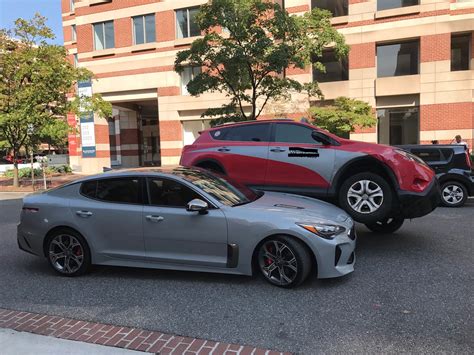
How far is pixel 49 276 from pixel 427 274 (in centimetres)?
497

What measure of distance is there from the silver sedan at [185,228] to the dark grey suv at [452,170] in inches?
267

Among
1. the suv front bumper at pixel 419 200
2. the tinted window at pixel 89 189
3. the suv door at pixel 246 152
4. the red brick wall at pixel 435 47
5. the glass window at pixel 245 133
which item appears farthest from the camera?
the red brick wall at pixel 435 47

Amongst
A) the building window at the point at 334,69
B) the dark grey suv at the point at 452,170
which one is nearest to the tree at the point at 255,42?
the dark grey suv at the point at 452,170

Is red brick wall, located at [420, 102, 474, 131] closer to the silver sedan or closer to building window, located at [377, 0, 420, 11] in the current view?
building window, located at [377, 0, 420, 11]

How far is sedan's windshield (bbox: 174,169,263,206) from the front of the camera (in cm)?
504

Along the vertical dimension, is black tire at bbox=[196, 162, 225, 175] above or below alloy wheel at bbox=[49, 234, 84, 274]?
above

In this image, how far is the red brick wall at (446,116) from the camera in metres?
19.6

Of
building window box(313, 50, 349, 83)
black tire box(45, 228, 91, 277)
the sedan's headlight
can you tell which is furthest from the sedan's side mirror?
building window box(313, 50, 349, 83)

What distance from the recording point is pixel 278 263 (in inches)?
183

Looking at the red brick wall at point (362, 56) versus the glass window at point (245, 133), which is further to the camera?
the red brick wall at point (362, 56)

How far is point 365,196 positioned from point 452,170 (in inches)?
238

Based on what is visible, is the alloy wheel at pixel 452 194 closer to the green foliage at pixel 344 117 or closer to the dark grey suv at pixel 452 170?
the dark grey suv at pixel 452 170

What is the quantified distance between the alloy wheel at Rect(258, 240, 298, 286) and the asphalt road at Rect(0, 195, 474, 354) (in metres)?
0.15

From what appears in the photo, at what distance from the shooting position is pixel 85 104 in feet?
63.9
